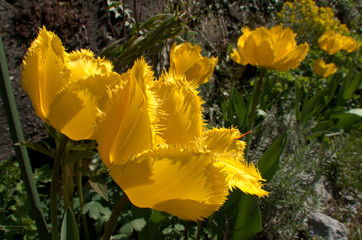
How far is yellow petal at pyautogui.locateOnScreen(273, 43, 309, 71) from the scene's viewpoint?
5.26ft

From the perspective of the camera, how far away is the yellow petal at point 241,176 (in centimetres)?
53

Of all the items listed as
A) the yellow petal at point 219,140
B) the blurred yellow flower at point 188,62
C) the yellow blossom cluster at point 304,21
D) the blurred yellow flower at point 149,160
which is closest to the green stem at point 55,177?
the blurred yellow flower at point 149,160

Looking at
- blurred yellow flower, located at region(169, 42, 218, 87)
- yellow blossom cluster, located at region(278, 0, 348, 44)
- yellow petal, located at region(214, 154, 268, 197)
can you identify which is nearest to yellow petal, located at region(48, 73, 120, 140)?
yellow petal, located at region(214, 154, 268, 197)

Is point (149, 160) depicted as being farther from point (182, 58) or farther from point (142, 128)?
point (182, 58)

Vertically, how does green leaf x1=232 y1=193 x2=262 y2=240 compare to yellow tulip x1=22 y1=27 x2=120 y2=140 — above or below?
below

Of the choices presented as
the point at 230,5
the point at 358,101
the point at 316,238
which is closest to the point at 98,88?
the point at 316,238

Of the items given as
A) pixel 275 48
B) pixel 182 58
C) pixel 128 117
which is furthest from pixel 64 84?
pixel 275 48

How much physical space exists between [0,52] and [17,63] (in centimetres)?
147

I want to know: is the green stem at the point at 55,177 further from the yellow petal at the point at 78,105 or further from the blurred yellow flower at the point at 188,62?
the blurred yellow flower at the point at 188,62

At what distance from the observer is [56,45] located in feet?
1.88

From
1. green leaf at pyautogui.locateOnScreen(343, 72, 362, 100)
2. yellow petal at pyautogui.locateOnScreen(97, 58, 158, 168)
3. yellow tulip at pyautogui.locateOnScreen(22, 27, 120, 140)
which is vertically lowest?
green leaf at pyautogui.locateOnScreen(343, 72, 362, 100)

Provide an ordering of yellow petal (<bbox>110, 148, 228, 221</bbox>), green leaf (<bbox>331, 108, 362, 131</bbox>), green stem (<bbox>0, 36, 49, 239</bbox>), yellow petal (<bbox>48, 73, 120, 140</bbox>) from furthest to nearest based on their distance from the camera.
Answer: green leaf (<bbox>331, 108, 362, 131</bbox>), green stem (<bbox>0, 36, 49, 239</bbox>), yellow petal (<bbox>48, 73, 120, 140</bbox>), yellow petal (<bbox>110, 148, 228, 221</bbox>)

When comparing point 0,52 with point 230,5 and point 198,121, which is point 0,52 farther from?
point 230,5

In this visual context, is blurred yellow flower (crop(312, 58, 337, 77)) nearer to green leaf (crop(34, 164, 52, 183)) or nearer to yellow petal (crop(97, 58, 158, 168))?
green leaf (crop(34, 164, 52, 183))
